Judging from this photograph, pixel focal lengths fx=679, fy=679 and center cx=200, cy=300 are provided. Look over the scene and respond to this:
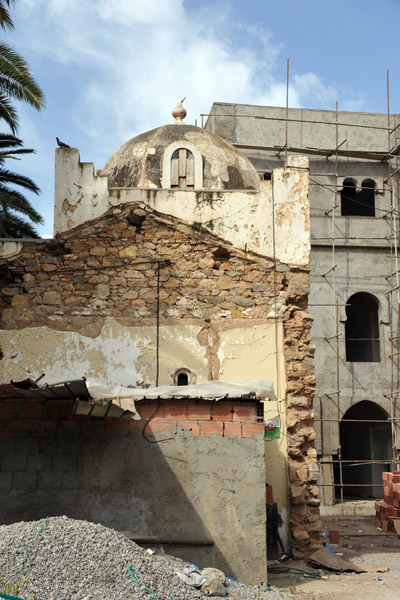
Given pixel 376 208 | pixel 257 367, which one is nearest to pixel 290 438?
pixel 257 367

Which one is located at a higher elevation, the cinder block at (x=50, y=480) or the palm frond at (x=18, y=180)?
the palm frond at (x=18, y=180)

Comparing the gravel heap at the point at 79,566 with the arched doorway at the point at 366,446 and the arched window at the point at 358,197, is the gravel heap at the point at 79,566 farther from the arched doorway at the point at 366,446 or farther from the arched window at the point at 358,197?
the arched window at the point at 358,197

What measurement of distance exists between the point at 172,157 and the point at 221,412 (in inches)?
255

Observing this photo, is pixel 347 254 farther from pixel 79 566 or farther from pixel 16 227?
pixel 79 566

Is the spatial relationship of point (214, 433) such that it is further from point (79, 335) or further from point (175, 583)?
point (79, 335)

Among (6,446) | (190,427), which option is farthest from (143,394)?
(6,446)

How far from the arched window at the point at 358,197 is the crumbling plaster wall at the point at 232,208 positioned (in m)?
11.1

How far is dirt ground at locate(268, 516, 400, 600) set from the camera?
829 cm

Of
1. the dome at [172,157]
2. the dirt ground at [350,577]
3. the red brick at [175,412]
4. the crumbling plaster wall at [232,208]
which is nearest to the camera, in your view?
the dirt ground at [350,577]

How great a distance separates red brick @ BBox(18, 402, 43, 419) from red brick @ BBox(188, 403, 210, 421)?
1.93 meters

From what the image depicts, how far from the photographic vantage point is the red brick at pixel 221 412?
8.95m

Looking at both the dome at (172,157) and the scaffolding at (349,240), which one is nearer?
the dome at (172,157)

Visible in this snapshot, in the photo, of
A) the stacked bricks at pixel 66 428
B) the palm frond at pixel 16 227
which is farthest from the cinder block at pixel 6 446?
the palm frond at pixel 16 227

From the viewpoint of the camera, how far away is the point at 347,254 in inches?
899
